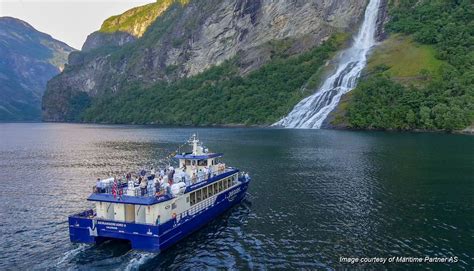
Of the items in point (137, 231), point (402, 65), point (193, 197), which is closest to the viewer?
point (137, 231)

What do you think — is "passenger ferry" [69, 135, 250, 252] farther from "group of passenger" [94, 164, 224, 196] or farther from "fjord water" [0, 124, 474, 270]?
"fjord water" [0, 124, 474, 270]

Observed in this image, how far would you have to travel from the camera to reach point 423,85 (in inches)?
5989

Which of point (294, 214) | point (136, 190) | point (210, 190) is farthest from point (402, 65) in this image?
point (136, 190)

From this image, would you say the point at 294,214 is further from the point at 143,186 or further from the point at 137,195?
the point at 137,195

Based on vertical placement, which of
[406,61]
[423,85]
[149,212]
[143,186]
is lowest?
[149,212]

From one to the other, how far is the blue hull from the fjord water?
0.75m

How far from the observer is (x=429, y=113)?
14038 cm

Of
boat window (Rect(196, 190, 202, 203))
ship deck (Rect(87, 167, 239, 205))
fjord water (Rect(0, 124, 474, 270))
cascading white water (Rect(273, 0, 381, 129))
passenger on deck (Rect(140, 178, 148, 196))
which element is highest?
cascading white water (Rect(273, 0, 381, 129))

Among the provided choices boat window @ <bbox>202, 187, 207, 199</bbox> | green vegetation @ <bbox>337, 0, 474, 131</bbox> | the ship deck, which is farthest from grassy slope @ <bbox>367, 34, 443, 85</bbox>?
the ship deck

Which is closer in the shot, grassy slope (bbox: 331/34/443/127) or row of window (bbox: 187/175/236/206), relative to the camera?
row of window (bbox: 187/175/236/206)

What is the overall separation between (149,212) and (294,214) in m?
17.1

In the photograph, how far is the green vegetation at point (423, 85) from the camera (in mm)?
139000

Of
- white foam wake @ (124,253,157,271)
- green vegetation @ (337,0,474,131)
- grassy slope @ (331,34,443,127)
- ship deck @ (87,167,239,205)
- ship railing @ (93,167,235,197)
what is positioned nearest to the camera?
white foam wake @ (124,253,157,271)

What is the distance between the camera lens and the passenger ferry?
34.3m
